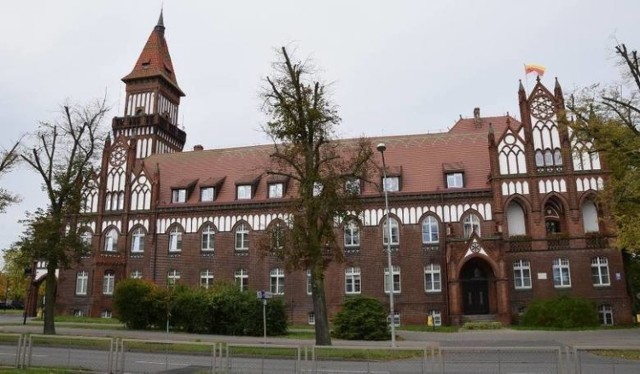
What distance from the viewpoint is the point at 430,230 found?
3781 centimetres

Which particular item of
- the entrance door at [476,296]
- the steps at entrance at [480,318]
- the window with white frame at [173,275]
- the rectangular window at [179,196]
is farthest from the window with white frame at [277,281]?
the steps at entrance at [480,318]

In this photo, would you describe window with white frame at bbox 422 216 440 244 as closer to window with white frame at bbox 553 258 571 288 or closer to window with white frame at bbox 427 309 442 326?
window with white frame at bbox 427 309 442 326

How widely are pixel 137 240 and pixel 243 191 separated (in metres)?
9.08

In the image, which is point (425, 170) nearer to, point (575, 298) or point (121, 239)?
point (575, 298)

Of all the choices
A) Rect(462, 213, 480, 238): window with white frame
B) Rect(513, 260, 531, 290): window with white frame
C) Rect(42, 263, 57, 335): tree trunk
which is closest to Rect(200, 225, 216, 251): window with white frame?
Rect(42, 263, 57, 335): tree trunk

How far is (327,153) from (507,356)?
1346 cm

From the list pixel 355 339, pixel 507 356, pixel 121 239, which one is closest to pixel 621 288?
pixel 355 339

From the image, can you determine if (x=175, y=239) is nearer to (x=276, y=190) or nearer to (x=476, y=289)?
(x=276, y=190)

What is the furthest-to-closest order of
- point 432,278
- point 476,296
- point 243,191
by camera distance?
point 243,191 → point 432,278 → point 476,296

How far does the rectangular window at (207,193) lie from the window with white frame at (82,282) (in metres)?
10.5

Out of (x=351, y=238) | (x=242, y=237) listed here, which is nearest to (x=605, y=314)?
(x=351, y=238)

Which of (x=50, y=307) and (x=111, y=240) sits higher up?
(x=111, y=240)

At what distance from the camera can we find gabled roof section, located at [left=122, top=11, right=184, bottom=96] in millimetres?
53625

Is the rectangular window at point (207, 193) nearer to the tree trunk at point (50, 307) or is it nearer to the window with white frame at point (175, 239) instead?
the window with white frame at point (175, 239)
